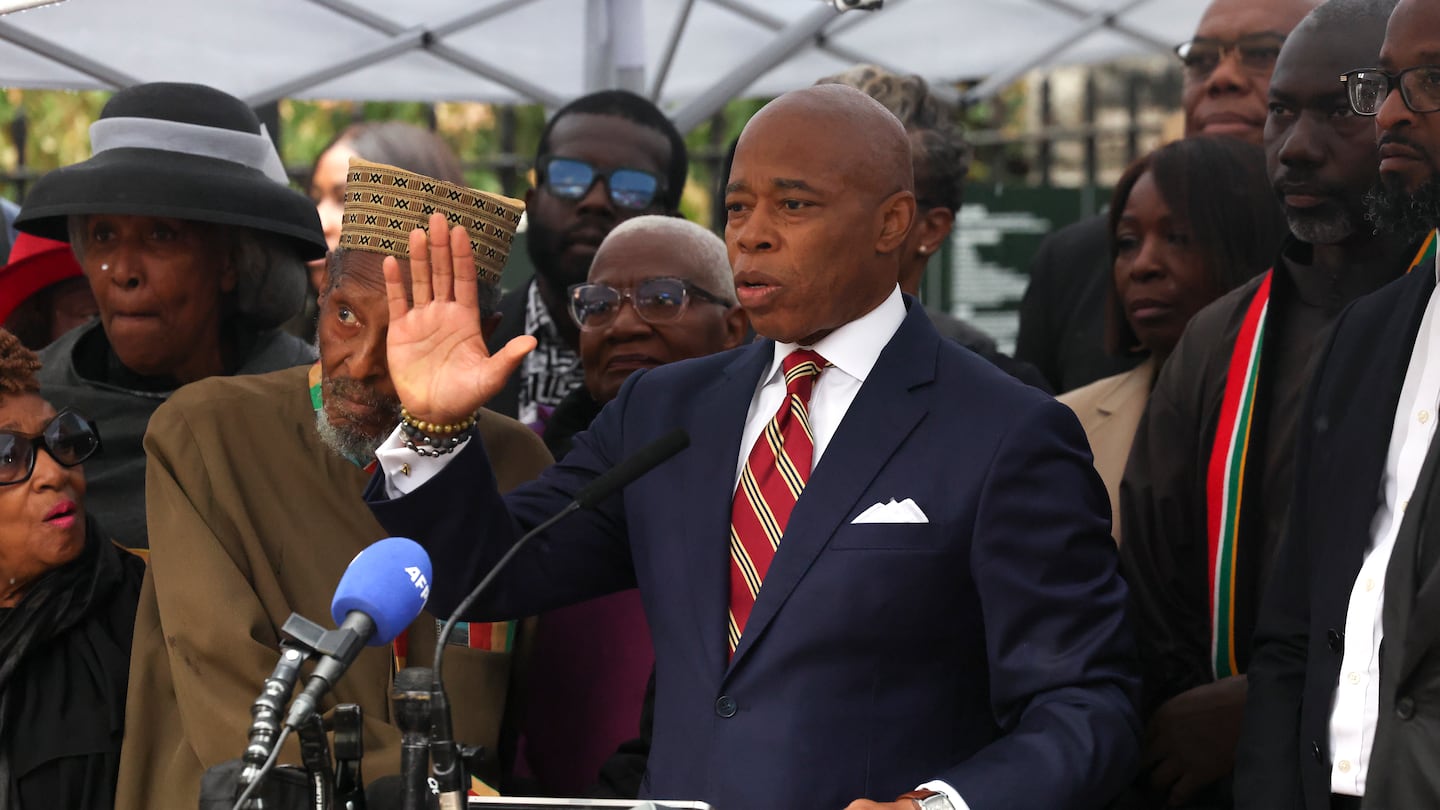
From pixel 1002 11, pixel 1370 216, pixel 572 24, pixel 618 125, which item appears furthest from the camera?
pixel 1002 11

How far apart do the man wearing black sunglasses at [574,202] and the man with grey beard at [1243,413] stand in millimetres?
2114

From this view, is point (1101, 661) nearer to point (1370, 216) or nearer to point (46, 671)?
point (1370, 216)

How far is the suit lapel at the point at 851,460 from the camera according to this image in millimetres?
3381

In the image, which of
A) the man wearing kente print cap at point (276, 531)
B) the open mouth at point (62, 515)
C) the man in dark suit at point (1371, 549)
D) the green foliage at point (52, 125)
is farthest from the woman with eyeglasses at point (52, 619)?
the green foliage at point (52, 125)

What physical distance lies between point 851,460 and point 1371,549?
0.97 meters

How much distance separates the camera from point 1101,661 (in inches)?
131

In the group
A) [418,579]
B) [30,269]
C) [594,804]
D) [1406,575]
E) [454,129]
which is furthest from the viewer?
[454,129]

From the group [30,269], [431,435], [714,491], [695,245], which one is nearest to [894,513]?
[714,491]

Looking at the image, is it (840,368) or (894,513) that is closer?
(894,513)

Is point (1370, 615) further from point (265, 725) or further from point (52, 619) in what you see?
point (52, 619)

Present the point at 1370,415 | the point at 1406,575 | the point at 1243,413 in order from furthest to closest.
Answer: the point at 1243,413, the point at 1370,415, the point at 1406,575

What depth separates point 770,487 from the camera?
3529 millimetres

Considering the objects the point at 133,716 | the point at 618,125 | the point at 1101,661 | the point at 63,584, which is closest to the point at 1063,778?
the point at 1101,661

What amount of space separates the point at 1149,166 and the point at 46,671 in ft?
10.6
